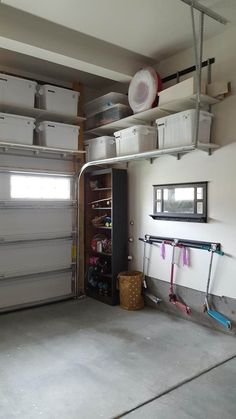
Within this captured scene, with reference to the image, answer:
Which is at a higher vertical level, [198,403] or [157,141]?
[157,141]

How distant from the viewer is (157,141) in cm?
434

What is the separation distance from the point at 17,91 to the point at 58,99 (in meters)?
0.61

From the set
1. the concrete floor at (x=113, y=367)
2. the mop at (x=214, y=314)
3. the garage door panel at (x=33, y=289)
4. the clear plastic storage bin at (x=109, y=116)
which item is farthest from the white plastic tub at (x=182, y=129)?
the garage door panel at (x=33, y=289)

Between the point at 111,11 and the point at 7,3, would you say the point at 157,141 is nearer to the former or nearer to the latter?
the point at 111,11

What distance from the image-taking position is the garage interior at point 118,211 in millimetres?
2861

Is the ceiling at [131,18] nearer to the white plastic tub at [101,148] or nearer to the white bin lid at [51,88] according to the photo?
the white bin lid at [51,88]

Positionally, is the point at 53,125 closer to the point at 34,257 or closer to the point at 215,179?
the point at 34,257

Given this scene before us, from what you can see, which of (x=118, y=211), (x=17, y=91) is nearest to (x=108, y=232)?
(x=118, y=211)

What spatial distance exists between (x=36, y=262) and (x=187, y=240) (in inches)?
87.0

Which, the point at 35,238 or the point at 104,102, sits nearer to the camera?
the point at 35,238

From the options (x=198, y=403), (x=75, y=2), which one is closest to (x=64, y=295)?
(x=198, y=403)

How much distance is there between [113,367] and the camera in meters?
3.02

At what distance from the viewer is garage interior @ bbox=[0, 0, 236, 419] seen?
2.86 m

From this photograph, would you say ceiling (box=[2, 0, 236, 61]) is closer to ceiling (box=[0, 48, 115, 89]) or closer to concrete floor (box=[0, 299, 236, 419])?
ceiling (box=[0, 48, 115, 89])
